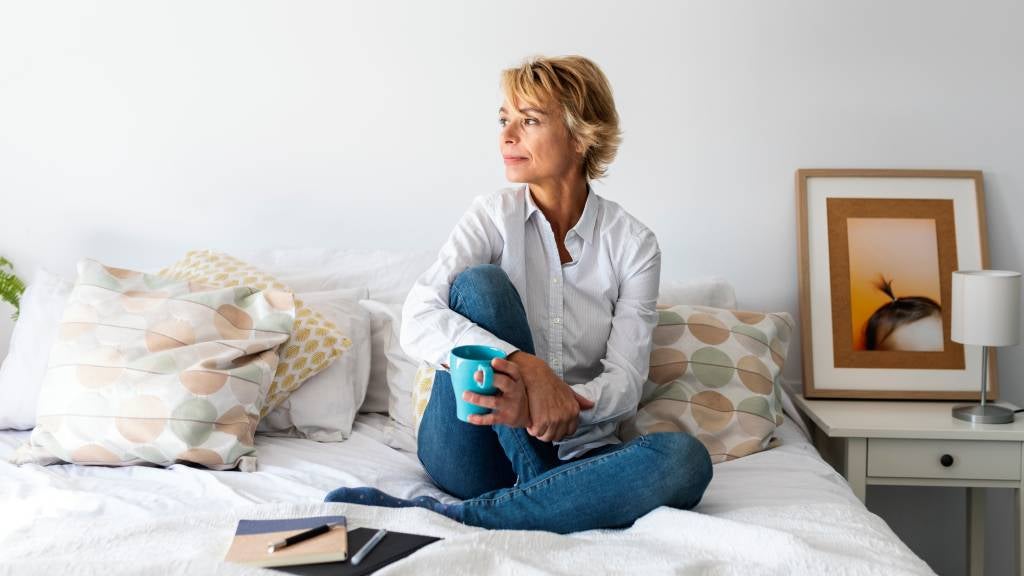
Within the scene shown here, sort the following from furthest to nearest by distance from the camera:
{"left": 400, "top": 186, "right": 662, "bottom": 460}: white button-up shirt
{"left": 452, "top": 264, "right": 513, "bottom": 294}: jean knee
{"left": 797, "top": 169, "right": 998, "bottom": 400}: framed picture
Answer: {"left": 797, "top": 169, "right": 998, "bottom": 400}: framed picture, {"left": 400, "top": 186, "right": 662, "bottom": 460}: white button-up shirt, {"left": 452, "top": 264, "right": 513, "bottom": 294}: jean knee

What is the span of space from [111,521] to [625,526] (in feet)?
2.63

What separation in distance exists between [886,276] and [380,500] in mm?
1611

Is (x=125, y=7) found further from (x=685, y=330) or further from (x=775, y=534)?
(x=775, y=534)

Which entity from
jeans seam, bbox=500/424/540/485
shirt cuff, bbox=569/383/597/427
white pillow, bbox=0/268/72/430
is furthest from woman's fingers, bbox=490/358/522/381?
white pillow, bbox=0/268/72/430

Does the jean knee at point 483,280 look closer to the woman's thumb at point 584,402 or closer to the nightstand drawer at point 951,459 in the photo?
the woman's thumb at point 584,402

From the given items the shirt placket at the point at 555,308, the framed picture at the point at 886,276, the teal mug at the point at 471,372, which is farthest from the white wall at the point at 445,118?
the teal mug at the point at 471,372

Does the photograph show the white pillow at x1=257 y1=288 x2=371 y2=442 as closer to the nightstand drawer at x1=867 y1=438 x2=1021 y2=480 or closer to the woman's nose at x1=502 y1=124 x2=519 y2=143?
the woman's nose at x1=502 y1=124 x2=519 y2=143

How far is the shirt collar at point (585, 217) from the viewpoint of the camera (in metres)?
2.05

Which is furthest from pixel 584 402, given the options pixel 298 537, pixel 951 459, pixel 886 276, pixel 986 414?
pixel 886 276

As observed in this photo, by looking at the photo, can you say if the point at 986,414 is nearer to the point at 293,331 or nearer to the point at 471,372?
the point at 471,372

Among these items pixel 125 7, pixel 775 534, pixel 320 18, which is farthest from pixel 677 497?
pixel 125 7

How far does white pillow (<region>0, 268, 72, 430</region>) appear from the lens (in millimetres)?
2238

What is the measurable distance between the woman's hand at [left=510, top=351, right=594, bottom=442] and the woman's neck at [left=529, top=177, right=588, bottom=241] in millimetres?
412

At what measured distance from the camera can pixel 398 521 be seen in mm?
1517
